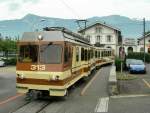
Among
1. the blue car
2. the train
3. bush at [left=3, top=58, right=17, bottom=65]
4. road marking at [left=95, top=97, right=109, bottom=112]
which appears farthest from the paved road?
bush at [left=3, top=58, right=17, bottom=65]

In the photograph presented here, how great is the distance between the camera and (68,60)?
59.5 feet

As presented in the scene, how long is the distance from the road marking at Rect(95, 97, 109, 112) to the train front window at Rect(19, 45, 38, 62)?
10.7 feet

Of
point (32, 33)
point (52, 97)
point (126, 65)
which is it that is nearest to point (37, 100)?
point (52, 97)

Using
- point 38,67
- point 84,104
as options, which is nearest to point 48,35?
point 38,67

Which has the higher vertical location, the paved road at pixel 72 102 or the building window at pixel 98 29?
the building window at pixel 98 29

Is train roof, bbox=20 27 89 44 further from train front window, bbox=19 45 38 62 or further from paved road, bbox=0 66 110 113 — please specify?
paved road, bbox=0 66 110 113

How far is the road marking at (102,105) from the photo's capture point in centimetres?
1515

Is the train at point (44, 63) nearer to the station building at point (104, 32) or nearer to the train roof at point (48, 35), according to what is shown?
the train roof at point (48, 35)

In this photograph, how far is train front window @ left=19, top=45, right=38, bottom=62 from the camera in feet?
56.9

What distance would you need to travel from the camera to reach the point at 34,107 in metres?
15.8

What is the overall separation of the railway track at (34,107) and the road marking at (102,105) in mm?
2072

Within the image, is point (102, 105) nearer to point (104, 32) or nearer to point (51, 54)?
point (51, 54)

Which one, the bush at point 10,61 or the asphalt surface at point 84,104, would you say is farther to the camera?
the bush at point 10,61

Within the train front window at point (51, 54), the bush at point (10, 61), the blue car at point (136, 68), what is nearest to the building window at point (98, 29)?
the bush at point (10, 61)
